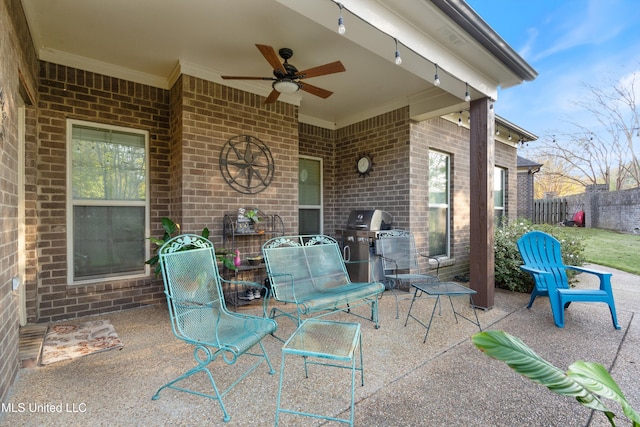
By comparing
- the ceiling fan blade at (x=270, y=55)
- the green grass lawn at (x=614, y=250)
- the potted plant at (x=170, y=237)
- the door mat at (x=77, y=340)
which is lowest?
the door mat at (x=77, y=340)

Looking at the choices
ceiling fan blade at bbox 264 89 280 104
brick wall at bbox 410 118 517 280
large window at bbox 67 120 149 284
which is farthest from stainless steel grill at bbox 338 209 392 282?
→ large window at bbox 67 120 149 284

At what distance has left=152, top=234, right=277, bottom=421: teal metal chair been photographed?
1.89m

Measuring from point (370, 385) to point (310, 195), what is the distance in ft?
12.9

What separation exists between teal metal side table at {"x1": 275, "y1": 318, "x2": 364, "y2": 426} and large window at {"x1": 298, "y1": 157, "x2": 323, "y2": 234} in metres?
3.41

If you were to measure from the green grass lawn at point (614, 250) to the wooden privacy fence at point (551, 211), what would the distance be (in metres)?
1.81

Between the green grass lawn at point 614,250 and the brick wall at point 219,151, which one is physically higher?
the brick wall at point 219,151

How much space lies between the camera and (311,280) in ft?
10.5

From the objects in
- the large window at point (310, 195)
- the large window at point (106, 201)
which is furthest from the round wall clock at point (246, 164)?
the large window at point (310, 195)

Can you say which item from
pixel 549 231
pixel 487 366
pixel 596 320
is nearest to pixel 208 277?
pixel 487 366

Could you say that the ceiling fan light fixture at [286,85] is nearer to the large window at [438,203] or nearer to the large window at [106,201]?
the large window at [106,201]

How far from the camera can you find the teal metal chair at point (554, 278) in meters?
3.13

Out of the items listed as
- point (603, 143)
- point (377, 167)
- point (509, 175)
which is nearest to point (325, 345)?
point (377, 167)

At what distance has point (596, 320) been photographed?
3.34m

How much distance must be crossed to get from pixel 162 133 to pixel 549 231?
20.9ft
